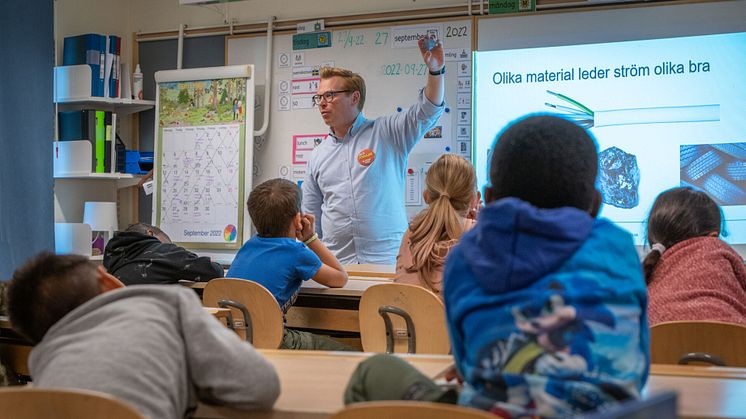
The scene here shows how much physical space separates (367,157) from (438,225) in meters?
1.63

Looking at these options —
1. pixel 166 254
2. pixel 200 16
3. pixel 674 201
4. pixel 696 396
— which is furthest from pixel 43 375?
pixel 200 16

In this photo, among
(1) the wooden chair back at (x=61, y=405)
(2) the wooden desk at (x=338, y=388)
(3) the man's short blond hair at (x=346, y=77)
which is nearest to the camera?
A: (1) the wooden chair back at (x=61, y=405)

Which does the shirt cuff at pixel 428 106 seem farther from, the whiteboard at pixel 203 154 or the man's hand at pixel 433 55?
the whiteboard at pixel 203 154

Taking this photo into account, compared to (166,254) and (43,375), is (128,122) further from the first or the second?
(43,375)

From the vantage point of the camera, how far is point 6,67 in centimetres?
477

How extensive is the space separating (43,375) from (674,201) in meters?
1.77

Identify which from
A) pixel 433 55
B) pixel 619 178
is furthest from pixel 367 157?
pixel 619 178

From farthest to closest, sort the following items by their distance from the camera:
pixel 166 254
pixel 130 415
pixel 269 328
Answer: pixel 166 254, pixel 269 328, pixel 130 415

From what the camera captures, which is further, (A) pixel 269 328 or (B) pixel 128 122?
(B) pixel 128 122

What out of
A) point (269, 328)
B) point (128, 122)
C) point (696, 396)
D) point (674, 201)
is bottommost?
point (269, 328)

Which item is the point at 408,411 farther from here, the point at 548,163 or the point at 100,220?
the point at 100,220

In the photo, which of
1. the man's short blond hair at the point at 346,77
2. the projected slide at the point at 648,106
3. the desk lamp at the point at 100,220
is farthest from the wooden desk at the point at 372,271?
the desk lamp at the point at 100,220

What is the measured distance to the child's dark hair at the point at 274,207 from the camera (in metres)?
3.06

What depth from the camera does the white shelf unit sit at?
5.54 metres
